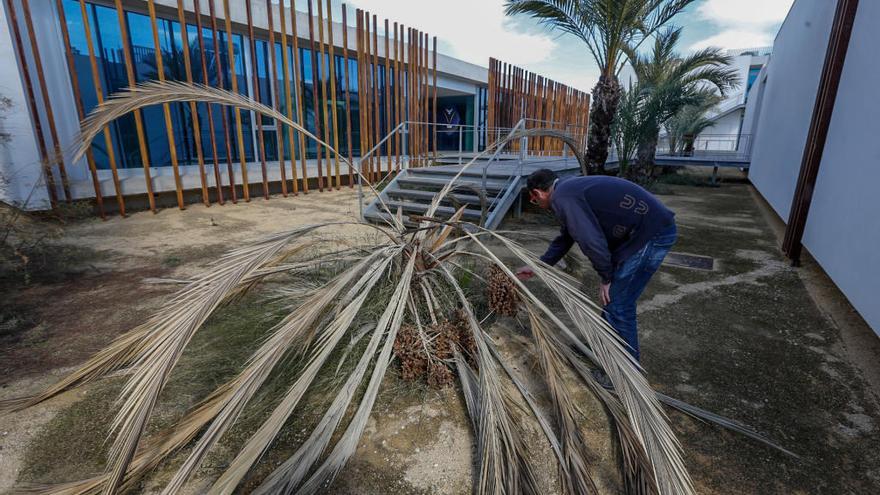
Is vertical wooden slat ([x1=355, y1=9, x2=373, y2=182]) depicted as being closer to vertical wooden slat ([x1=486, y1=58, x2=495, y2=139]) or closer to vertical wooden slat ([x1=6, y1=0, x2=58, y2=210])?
vertical wooden slat ([x1=486, y1=58, x2=495, y2=139])

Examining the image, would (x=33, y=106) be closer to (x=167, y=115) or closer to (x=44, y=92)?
(x=44, y=92)

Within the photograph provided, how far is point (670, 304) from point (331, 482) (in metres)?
3.31

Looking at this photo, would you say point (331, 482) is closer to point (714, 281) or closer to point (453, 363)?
point (453, 363)

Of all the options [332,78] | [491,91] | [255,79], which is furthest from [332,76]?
[491,91]

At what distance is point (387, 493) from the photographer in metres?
1.70

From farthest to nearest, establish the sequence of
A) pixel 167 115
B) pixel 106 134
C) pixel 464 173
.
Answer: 1. pixel 464 173
2. pixel 167 115
3. pixel 106 134

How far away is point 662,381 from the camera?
2.54 meters

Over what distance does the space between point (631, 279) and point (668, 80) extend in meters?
12.2

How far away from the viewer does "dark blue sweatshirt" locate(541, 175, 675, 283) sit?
2320 millimetres

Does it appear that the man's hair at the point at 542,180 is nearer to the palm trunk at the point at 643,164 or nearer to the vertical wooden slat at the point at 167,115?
the vertical wooden slat at the point at 167,115

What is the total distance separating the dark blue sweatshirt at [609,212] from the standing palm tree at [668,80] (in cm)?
941

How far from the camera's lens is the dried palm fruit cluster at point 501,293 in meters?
2.90

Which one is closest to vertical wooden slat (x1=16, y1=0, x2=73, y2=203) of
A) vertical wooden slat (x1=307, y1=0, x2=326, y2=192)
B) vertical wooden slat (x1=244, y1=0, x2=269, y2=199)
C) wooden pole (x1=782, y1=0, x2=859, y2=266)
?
vertical wooden slat (x1=244, y1=0, x2=269, y2=199)

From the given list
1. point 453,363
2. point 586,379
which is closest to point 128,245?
point 453,363
